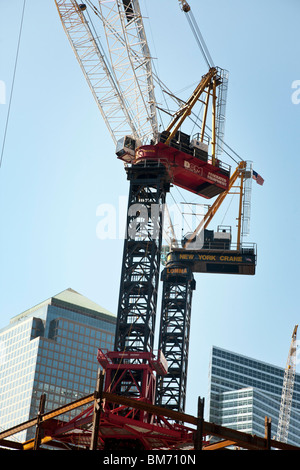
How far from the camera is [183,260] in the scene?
105125 mm

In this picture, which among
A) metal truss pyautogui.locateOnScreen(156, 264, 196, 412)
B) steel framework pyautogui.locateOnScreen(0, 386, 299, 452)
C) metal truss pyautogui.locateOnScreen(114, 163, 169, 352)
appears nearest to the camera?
steel framework pyautogui.locateOnScreen(0, 386, 299, 452)

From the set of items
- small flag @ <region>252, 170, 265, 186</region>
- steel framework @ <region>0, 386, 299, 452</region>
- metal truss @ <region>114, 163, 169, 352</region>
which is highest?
small flag @ <region>252, 170, 265, 186</region>

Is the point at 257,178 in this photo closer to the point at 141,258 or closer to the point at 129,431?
the point at 141,258

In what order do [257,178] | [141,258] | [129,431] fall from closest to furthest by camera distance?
[129,431]
[141,258]
[257,178]

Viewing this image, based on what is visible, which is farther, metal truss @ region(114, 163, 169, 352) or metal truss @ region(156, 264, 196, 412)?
metal truss @ region(156, 264, 196, 412)

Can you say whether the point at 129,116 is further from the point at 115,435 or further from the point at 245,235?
the point at 115,435

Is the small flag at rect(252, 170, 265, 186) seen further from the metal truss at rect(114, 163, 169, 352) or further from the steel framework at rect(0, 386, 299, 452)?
the steel framework at rect(0, 386, 299, 452)

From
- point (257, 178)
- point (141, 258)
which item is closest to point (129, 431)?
point (141, 258)

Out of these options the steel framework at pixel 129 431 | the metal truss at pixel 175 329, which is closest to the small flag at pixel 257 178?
the metal truss at pixel 175 329

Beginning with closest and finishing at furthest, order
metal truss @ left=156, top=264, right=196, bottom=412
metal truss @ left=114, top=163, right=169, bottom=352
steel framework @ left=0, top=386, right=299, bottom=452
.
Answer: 1. steel framework @ left=0, top=386, right=299, bottom=452
2. metal truss @ left=114, top=163, right=169, bottom=352
3. metal truss @ left=156, top=264, right=196, bottom=412

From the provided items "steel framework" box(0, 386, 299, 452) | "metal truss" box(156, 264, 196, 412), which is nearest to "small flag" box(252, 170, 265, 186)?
"metal truss" box(156, 264, 196, 412)

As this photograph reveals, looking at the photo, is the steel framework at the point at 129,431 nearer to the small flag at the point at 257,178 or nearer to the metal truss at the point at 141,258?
the metal truss at the point at 141,258

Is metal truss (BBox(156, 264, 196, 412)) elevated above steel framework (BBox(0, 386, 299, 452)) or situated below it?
above

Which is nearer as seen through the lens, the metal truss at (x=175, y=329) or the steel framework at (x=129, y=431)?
the steel framework at (x=129, y=431)
